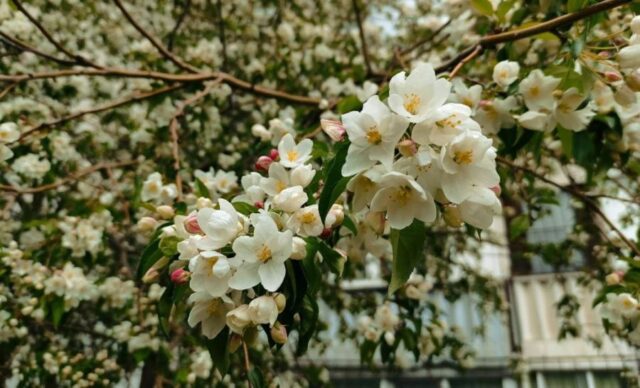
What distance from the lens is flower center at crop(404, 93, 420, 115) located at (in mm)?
880

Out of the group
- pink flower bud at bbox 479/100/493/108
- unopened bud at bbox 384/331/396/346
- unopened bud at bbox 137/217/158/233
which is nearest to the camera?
unopened bud at bbox 137/217/158/233

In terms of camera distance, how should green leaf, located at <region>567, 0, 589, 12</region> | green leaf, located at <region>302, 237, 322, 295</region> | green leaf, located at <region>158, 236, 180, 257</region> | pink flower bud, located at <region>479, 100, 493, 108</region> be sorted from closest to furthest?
green leaf, located at <region>302, 237, 322, 295</region>, green leaf, located at <region>158, 236, 180, 257</region>, green leaf, located at <region>567, 0, 589, 12</region>, pink flower bud, located at <region>479, 100, 493, 108</region>

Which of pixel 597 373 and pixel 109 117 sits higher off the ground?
pixel 109 117

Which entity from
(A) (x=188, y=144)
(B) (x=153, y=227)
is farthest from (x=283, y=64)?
(B) (x=153, y=227)

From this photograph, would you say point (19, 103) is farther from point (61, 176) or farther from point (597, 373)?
point (597, 373)

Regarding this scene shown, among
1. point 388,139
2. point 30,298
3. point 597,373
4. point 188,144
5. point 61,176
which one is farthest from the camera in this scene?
point 597,373

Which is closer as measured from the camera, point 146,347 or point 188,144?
point 146,347

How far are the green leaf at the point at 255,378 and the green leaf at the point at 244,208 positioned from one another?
0.35 m

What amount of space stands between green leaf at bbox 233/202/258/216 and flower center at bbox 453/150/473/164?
42cm

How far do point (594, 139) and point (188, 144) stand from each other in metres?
2.19

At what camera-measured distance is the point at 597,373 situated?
4.97 m

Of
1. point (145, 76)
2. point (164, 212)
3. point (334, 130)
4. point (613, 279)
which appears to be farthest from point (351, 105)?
point (613, 279)

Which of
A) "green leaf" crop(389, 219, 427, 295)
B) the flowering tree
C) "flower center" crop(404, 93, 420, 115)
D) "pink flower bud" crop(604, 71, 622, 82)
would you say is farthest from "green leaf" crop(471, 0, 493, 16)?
"green leaf" crop(389, 219, 427, 295)

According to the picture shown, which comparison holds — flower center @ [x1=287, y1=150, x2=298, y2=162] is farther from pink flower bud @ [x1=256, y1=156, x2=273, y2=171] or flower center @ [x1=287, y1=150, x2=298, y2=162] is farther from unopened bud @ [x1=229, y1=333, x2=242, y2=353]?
unopened bud @ [x1=229, y1=333, x2=242, y2=353]
